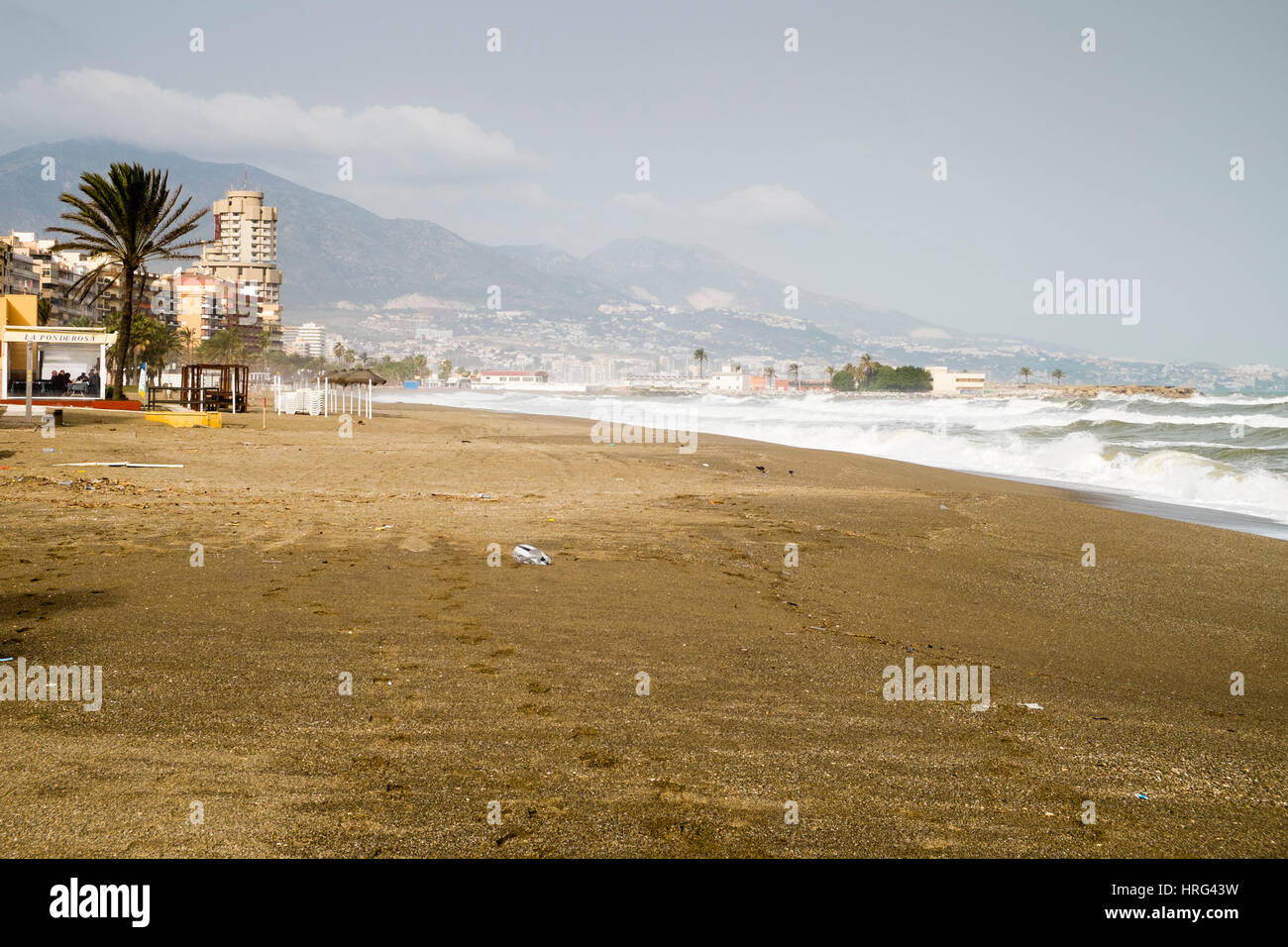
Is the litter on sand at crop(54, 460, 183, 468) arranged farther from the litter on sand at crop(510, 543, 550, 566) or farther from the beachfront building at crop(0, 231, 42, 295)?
the beachfront building at crop(0, 231, 42, 295)

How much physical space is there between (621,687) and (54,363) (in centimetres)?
3536

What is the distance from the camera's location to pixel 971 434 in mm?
33969

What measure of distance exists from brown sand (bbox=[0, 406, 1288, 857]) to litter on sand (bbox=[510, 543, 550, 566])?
0.71 feet

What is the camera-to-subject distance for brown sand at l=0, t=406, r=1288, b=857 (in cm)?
343

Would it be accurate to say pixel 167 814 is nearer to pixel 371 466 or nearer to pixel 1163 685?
pixel 1163 685

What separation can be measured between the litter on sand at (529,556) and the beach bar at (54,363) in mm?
29430

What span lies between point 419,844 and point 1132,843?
2.68 metres

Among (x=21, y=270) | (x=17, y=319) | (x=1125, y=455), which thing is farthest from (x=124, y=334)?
(x=21, y=270)

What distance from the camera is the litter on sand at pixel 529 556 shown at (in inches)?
329
